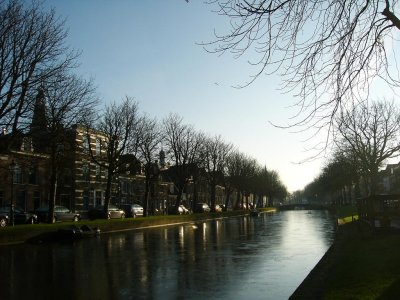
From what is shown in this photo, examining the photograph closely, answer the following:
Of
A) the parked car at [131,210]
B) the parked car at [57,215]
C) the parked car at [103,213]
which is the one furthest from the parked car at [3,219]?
the parked car at [131,210]

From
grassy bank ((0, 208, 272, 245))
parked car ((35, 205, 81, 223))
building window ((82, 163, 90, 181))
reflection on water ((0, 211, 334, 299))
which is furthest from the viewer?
building window ((82, 163, 90, 181))

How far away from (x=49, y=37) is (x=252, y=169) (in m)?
78.8

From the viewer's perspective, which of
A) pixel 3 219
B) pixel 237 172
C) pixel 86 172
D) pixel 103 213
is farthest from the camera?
pixel 237 172

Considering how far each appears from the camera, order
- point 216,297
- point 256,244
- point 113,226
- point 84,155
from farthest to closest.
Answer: point 84,155 < point 113,226 < point 256,244 < point 216,297

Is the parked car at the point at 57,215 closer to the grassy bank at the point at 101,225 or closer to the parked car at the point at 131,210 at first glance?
the grassy bank at the point at 101,225

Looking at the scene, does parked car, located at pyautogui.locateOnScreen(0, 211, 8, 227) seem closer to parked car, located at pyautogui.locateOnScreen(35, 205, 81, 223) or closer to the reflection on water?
parked car, located at pyautogui.locateOnScreen(35, 205, 81, 223)

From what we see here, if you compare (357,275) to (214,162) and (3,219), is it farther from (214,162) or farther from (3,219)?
(214,162)

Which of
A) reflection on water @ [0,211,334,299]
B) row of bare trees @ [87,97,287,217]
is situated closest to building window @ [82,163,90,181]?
row of bare trees @ [87,97,287,217]

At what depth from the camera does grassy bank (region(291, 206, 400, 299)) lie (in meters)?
10.1

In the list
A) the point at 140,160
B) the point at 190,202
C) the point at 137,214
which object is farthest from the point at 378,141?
the point at 190,202

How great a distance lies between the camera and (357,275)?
12.3m

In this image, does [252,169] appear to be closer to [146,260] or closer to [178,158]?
[178,158]

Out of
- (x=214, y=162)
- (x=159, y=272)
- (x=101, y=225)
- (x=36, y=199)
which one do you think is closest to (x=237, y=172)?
(x=214, y=162)

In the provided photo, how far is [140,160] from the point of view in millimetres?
52594
